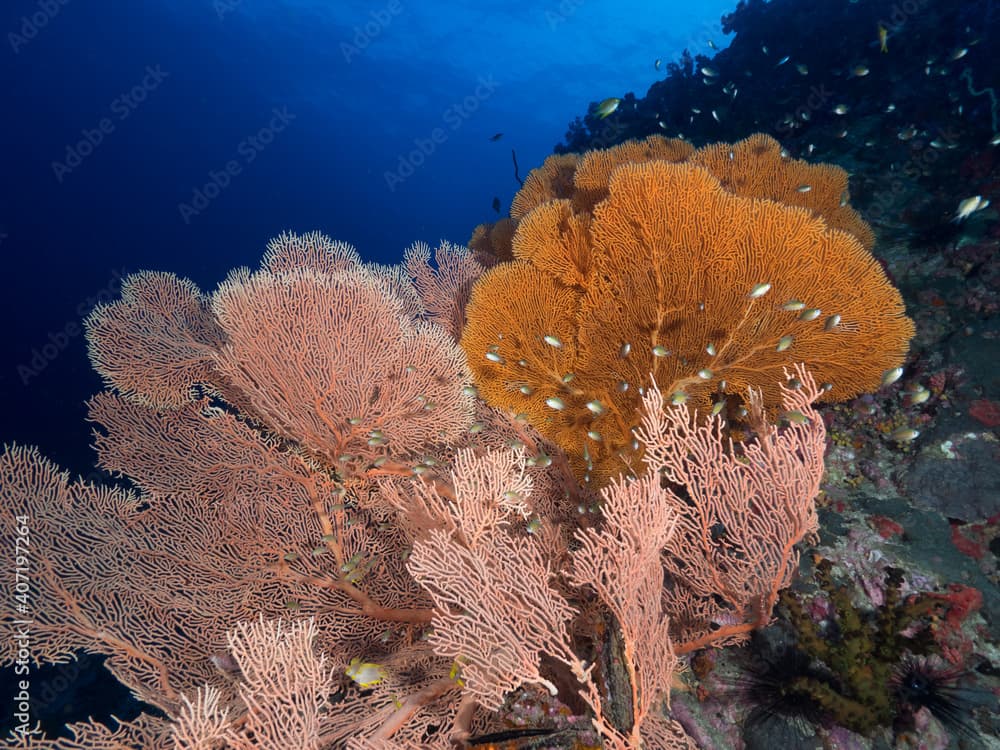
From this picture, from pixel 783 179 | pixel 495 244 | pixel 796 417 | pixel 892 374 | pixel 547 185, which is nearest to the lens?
pixel 796 417

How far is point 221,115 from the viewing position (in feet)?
226

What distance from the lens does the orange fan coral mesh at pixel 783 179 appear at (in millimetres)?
4637

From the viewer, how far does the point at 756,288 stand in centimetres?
360

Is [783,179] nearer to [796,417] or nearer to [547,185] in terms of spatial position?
[547,185]

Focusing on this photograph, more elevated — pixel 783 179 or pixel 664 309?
pixel 783 179

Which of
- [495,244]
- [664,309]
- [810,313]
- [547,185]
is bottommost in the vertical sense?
[664,309]

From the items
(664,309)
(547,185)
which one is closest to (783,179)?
(664,309)

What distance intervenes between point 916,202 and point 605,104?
5421 millimetres

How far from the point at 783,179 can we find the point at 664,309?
7.16 ft

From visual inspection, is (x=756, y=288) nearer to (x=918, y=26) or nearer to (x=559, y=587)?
(x=559, y=587)

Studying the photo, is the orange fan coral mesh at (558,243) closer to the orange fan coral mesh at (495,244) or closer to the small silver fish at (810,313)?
the orange fan coral mesh at (495,244)

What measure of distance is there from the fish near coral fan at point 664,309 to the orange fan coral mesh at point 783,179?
0.11 meters

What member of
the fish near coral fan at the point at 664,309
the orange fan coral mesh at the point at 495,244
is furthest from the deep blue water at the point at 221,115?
the fish near coral fan at the point at 664,309

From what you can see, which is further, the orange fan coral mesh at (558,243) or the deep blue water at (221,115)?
the deep blue water at (221,115)
